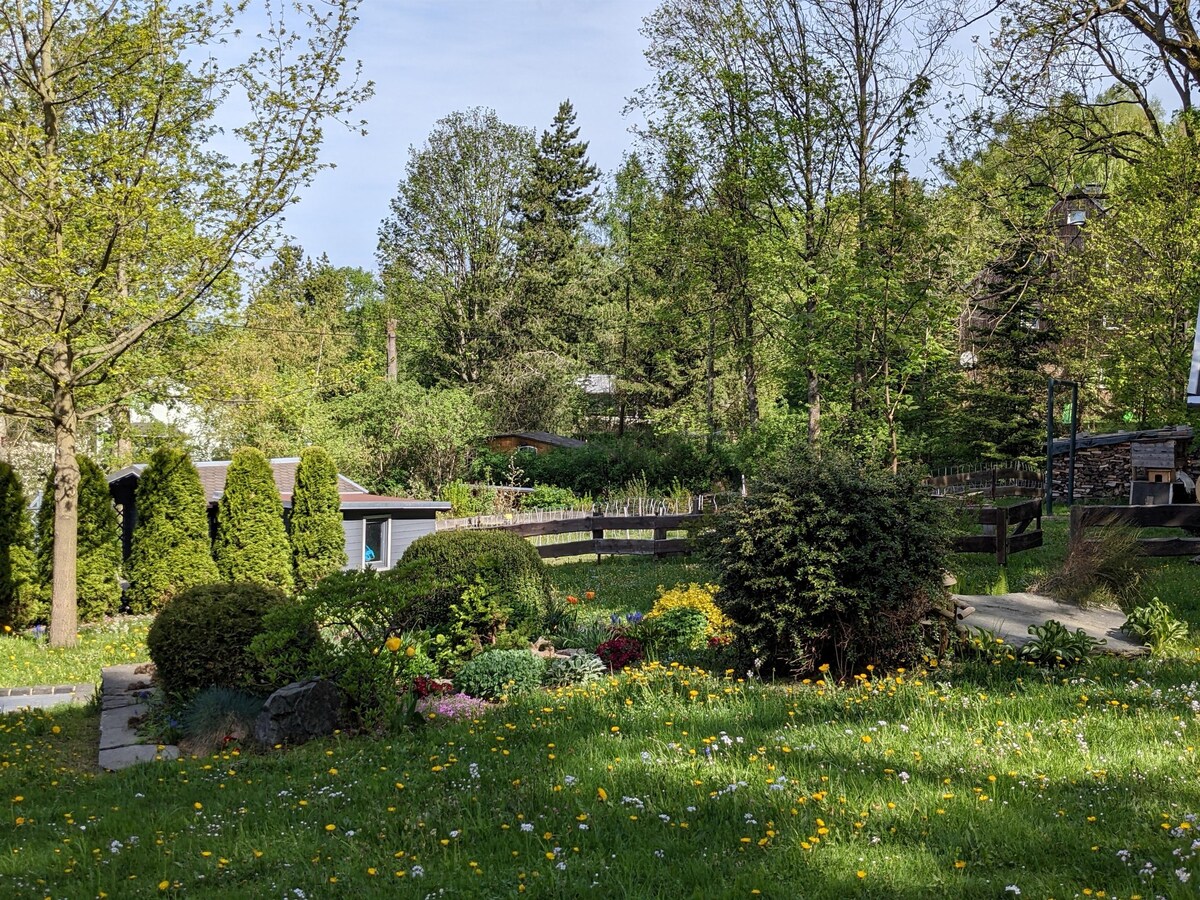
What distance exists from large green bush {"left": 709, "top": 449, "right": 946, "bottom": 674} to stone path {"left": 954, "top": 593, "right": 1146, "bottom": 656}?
110cm

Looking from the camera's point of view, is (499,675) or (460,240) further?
(460,240)

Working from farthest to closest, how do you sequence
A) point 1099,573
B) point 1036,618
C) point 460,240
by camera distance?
point 460,240 < point 1099,573 < point 1036,618

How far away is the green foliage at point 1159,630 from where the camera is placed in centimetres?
754

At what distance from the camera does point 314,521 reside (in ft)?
52.0

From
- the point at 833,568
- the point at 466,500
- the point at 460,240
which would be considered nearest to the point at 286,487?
the point at 466,500

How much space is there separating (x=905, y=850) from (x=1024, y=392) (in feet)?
92.8

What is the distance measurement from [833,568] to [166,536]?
11.0 meters

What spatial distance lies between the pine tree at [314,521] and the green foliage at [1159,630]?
40.4ft

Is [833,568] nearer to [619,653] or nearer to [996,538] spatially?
[619,653]

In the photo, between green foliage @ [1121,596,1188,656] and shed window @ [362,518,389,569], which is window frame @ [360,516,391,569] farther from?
green foliage @ [1121,596,1188,656]

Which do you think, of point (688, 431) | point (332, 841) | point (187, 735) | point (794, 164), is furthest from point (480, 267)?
point (332, 841)

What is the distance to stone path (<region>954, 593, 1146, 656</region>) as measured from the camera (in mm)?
7777

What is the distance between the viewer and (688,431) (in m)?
29.0

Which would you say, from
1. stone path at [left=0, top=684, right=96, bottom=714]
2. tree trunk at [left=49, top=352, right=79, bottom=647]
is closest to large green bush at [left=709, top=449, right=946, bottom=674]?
stone path at [left=0, top=684, right=96, bottom=714]
